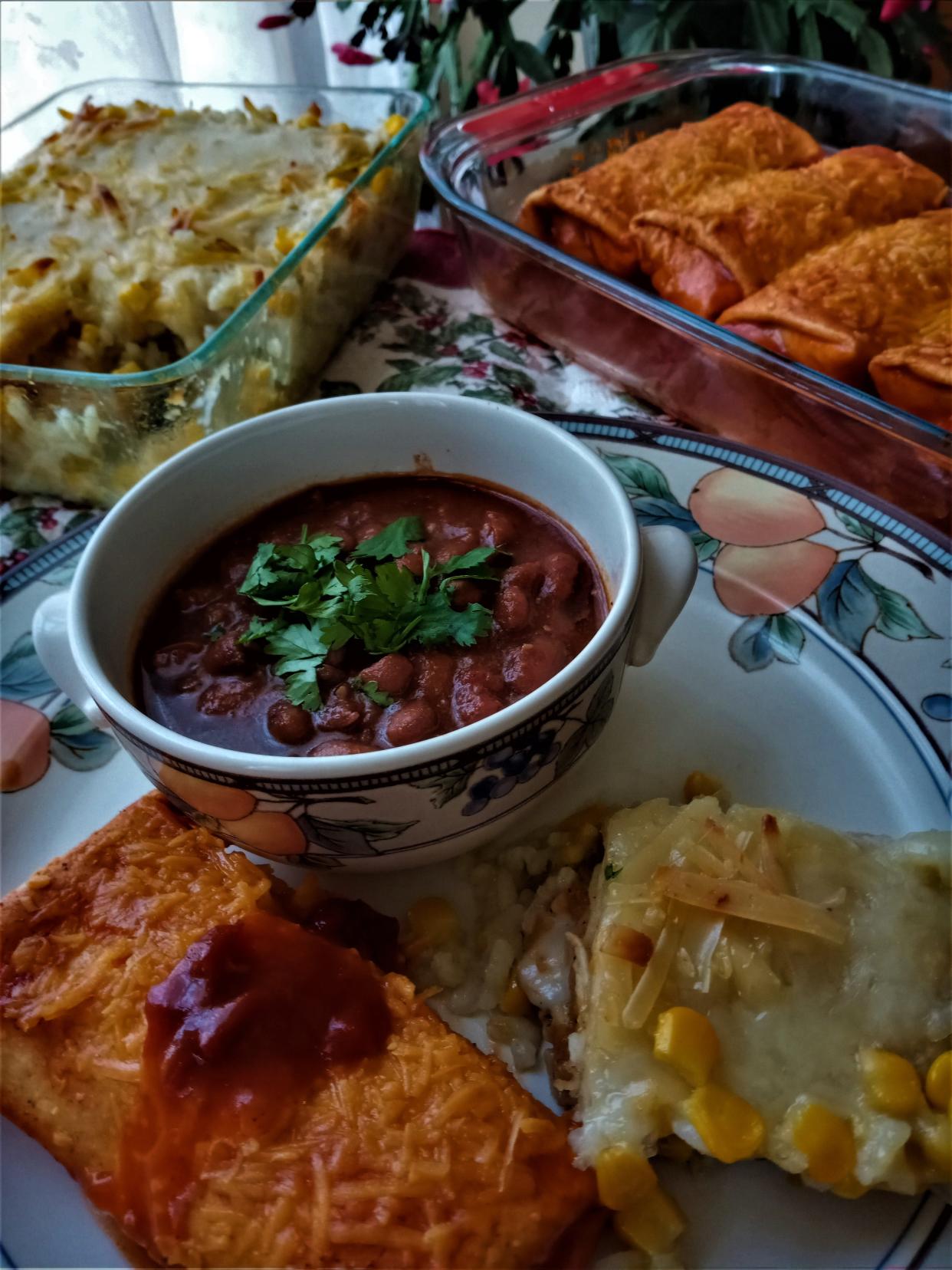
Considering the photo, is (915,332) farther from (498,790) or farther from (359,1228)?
(359,1228)

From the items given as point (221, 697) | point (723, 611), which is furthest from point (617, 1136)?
point (723, 611)

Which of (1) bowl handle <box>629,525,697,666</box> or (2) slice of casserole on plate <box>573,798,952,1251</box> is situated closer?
(2) slice of casserole on plate <box>573,798,952,1251</box>

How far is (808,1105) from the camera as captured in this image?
4.50 ft

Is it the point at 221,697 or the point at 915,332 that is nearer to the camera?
the point at 221,697

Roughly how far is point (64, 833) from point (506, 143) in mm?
3168

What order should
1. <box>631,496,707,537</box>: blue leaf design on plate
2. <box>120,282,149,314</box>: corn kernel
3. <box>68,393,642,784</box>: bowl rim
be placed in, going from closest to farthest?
<box>68,393,642,784</box>: bowl rim
<box>631,496,707,537</box>: blue leaf design on plate
<box>120,282,149,314</box>: corn kernel

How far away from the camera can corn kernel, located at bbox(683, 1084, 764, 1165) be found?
1332 millimetres

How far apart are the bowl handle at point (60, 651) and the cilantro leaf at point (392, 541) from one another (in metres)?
0.54

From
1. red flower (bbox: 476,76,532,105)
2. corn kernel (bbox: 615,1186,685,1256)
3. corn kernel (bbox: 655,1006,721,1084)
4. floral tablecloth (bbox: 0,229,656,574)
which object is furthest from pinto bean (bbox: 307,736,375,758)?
red flower (bbox: 476,76,532,105)

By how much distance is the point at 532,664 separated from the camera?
1.71 metres

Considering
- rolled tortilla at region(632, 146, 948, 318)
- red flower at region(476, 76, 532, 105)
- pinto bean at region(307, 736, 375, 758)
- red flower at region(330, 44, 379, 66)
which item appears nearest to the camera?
pinto bean at region(307, 736, 375, 758)

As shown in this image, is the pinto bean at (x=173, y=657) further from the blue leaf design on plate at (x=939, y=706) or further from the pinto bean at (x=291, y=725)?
the blue leaf design on plate at (x=939, y=706)

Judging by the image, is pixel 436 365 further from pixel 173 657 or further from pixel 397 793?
pixel 397 793

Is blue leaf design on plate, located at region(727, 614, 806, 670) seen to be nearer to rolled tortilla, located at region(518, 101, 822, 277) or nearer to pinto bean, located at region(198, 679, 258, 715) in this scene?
pinto bean, located at region(198, 679, 258, 715)
